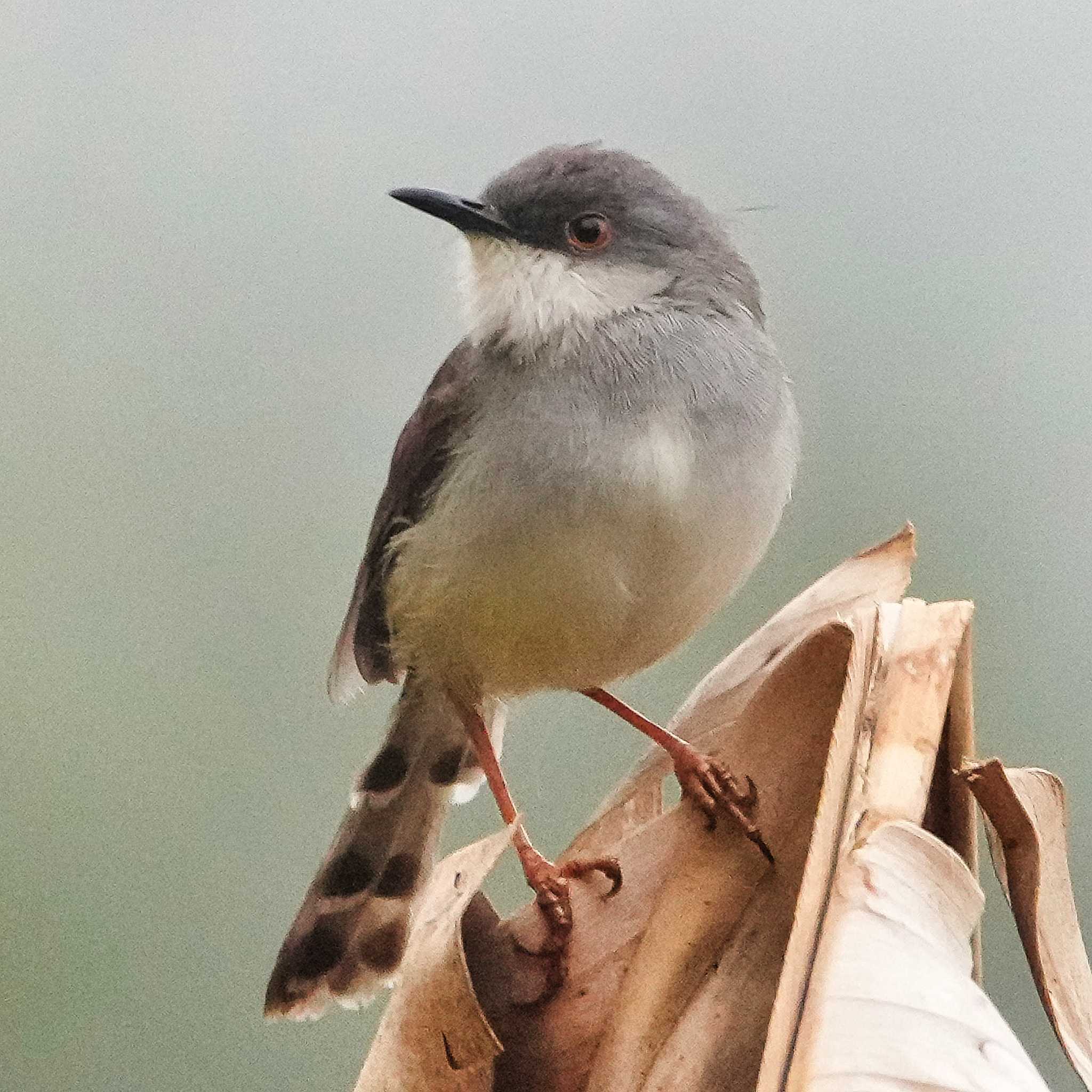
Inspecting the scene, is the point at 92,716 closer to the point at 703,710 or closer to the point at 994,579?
the point at 703,710

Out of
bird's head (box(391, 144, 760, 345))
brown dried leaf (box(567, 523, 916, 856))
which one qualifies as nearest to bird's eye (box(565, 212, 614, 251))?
bird's head (box(391, 144, 760, 345))

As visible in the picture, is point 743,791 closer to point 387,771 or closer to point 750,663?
point 750,663

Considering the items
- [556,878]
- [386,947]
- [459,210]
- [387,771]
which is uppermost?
[459,210]

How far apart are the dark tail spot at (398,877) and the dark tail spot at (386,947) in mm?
67

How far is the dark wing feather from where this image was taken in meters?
2.47

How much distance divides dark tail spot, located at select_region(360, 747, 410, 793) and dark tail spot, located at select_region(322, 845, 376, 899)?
16cm

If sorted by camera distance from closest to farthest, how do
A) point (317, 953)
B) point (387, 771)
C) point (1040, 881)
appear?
1. point (1040, 881)
2. point (317, 953)
3. point (387, 771)

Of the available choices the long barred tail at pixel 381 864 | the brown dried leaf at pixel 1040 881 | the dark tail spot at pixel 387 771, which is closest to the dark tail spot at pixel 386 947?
the long barred tail at pixel 381 864

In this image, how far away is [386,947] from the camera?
8.50 ft

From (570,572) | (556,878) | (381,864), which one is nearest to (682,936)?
(556,878)

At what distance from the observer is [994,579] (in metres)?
3.10

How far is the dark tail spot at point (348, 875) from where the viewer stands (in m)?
2.68

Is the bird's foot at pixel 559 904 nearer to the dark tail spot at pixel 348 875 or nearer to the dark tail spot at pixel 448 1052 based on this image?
the dark tail spot at pixel 448 1052

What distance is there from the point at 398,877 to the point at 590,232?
125cm
